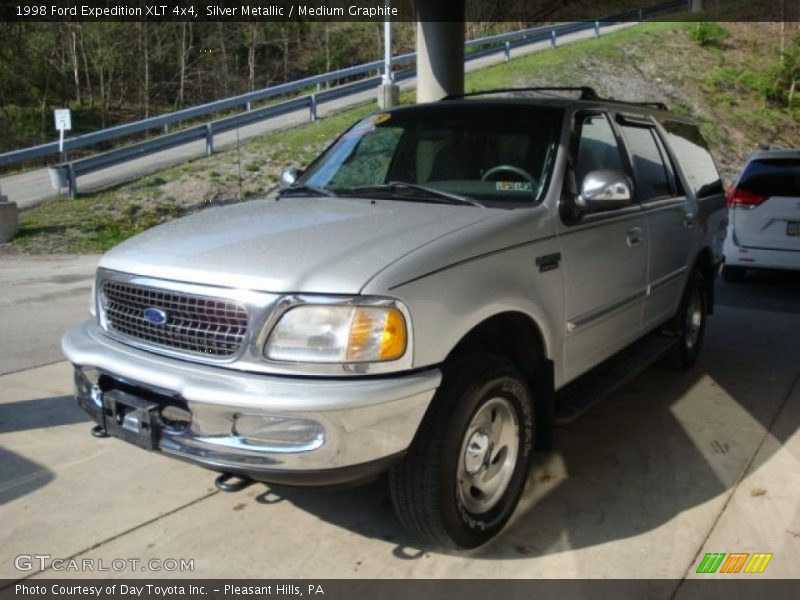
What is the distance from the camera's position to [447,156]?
4133 millimetres

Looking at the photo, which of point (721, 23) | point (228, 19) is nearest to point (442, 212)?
point (721, 23)

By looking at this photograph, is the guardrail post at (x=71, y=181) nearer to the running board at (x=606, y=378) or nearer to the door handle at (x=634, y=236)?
the running board at (x=606, y=378)

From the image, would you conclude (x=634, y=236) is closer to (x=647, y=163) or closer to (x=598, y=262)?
(x=598, y=262)

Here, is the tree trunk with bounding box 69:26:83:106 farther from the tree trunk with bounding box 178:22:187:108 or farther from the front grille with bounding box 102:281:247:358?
the front grille with bounding box 102:281:247:358

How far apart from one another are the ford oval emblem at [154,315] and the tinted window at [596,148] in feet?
7.21

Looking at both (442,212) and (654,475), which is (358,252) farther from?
(654,475)

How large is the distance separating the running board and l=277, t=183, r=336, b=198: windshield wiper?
5.42ft

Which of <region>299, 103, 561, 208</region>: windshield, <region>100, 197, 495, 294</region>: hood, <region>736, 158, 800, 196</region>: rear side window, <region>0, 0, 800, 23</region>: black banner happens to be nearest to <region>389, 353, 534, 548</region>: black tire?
<region>100, 197, 495, 294</region>: hood

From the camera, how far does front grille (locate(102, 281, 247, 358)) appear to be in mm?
2781

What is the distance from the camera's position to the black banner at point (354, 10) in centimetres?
3170

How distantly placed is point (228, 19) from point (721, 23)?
22791 mm

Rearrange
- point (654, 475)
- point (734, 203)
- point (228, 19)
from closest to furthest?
point (654, 475) → point (734, 203) → point (228, 19)

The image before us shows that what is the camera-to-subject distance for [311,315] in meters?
2.69

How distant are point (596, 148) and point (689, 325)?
83.1 inches
